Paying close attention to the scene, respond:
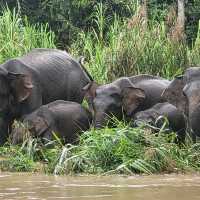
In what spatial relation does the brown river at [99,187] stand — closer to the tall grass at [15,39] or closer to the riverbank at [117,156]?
the riverbank at [117,156]

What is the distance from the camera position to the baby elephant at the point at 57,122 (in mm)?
8250

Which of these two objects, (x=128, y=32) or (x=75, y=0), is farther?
(x=75, y=0)

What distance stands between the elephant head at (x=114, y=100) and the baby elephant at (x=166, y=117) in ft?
1.05

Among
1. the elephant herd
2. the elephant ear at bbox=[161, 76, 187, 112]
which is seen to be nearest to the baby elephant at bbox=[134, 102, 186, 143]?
the elephant herd

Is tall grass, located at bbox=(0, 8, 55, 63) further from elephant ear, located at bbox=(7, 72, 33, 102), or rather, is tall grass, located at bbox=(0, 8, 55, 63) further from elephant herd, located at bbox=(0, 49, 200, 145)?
elephant ear, located at bbox=(7, 72, 33, 102)

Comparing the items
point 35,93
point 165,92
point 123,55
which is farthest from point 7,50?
point 165,92

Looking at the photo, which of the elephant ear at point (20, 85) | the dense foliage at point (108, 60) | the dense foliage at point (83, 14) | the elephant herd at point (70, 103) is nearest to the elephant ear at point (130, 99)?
the elephant herd at point (70, 103)

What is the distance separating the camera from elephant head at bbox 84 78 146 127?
834 centimetres

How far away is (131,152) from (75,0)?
43.3ft

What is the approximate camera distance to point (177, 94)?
8.30 meters

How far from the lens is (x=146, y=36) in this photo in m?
11.7

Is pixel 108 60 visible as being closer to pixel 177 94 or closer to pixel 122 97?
pixel 122 97

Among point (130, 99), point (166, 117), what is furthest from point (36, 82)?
point (166, 117)

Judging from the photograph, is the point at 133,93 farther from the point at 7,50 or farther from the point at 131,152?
the point at 7,50
